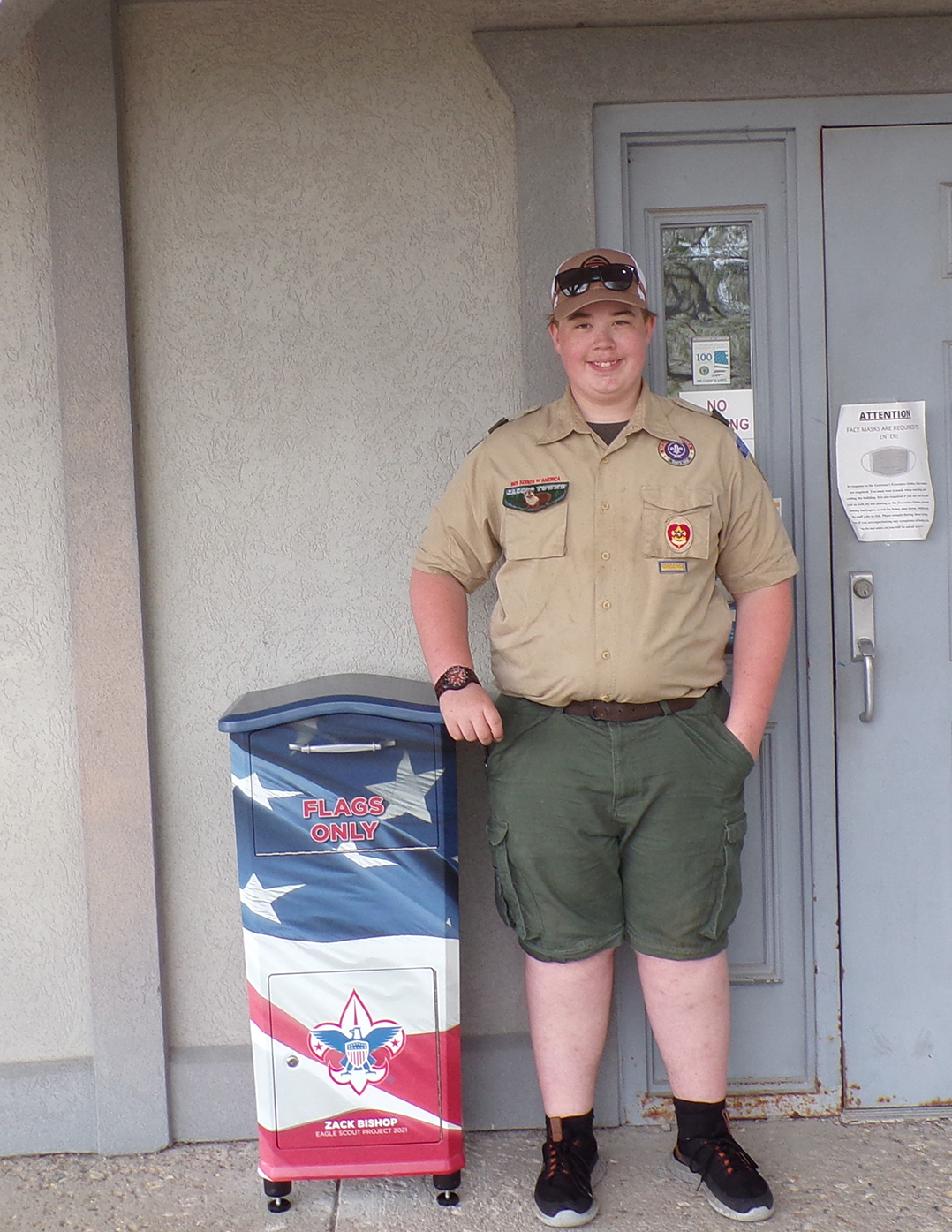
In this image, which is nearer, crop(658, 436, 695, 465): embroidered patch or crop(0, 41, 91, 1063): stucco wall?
crop(658, 436, 695, 465): embroidered patch

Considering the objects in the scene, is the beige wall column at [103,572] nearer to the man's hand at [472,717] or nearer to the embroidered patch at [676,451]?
the man's hand at [472,717]

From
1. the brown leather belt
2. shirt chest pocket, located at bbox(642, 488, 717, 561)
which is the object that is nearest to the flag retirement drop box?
the brown leather belt

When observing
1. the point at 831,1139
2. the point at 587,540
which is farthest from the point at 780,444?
the point at 831,1139

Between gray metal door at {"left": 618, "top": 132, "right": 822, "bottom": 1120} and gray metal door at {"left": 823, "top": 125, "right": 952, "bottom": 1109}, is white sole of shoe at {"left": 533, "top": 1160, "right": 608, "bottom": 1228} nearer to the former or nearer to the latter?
gray metal door at {"left": 618, "top": 132, "right": 822, "bottom": 1120}

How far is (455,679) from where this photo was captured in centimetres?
235

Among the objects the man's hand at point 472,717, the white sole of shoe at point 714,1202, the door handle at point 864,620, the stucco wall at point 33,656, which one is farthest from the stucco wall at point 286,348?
the door handle at point 864,620

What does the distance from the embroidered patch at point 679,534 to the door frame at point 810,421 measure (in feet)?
1.72

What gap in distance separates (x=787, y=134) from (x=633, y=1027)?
2274 mm

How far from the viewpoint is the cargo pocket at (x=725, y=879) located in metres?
2.38

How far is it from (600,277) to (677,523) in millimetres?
558

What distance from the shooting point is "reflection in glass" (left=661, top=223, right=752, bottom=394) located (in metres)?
2.70

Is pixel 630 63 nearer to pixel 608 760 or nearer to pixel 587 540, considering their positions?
pixel 587 540

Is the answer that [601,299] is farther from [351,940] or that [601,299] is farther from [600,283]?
[351,940]

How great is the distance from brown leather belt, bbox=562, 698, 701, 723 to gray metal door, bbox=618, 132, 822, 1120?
1.83ft
